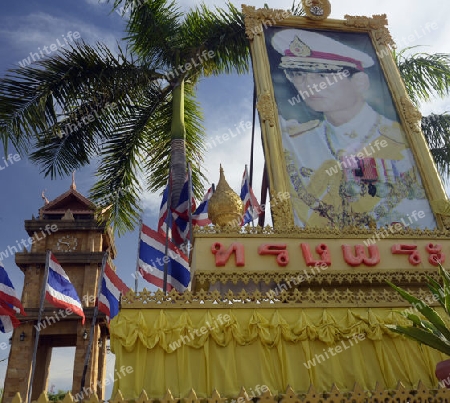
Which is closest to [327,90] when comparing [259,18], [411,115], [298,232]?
[411,115]

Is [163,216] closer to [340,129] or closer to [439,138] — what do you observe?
[340,129]

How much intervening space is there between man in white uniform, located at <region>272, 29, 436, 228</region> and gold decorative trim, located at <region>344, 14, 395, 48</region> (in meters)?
1.07

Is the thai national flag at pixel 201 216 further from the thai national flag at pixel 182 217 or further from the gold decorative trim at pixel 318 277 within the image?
the gold decorative trim at pixel 318 277

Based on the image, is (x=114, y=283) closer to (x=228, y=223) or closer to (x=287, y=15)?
(x=228, y=223)

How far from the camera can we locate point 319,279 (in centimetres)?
882

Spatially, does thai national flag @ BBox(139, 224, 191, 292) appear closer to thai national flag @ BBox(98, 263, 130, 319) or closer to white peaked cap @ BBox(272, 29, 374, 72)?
thai national flag @ BBox(98, 263, 130, 319)

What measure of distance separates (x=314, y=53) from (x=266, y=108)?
308cm

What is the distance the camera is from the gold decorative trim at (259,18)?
1361 cm

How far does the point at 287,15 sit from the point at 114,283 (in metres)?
9.69

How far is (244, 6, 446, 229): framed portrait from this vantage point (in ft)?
36.1

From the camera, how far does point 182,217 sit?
11586 mm

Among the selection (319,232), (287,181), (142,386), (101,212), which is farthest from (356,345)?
(101,212)

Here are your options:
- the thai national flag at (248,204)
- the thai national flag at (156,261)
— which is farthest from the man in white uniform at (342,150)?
the thai national flag at (156,261)

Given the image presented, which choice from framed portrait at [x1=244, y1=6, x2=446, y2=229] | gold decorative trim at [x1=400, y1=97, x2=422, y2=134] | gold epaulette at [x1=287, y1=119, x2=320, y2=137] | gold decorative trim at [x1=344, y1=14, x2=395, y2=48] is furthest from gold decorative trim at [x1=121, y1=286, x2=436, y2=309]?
gold decorative trim at [x1=344, y1=14, x2=395, y2=48]
